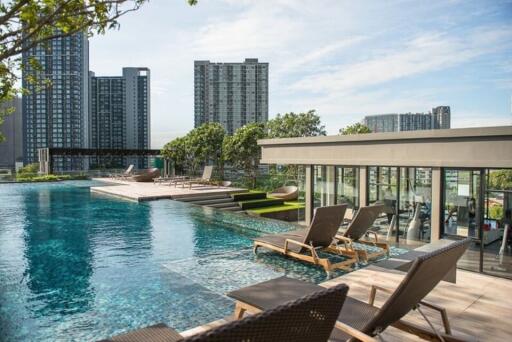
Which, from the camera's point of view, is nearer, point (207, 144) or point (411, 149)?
point (411, 149)

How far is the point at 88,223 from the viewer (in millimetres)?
12344

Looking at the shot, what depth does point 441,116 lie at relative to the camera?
238 ft

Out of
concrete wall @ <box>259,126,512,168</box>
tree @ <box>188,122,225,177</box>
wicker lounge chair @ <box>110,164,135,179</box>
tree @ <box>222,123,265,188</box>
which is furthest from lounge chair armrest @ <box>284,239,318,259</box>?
wicker lounge chair @ <box>110,164,135,179</box>

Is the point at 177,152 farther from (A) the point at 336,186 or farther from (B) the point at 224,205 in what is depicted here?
(A) the point at 336,186

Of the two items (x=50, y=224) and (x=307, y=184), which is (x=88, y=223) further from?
(x=307, y=184)

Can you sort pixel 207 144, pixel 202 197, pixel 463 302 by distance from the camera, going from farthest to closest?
pixel 207 144 < pixel 202 197 < pixel 463 302

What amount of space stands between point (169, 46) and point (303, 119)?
20.4m

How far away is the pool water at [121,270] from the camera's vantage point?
499cm

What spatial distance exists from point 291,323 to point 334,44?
20022 millimetres

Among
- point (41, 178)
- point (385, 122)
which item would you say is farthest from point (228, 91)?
point (41, 178)

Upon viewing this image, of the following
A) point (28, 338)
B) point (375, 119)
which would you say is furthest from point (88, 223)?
point (375, 119)

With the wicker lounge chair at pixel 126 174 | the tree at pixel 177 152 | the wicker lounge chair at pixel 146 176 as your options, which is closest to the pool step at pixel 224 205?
the wicker lounge chair at pixel 146 176

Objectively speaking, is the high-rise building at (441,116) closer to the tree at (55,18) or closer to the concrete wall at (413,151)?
the concrete wall at (413,151)

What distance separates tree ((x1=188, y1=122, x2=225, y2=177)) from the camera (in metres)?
30.2
